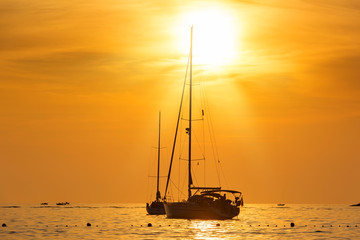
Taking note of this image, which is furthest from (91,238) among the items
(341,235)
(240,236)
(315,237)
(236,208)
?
(236,208)

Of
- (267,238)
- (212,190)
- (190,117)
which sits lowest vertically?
(267,238)

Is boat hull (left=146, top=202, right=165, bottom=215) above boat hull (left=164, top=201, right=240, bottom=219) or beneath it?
above

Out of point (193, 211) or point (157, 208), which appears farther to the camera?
point (157, 208)

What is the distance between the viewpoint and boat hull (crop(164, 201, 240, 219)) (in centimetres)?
12162

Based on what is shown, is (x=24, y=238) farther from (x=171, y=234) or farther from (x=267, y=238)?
(x=267, y=238)

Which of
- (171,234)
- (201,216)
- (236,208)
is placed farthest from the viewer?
(236,208)

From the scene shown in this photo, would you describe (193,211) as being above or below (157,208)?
below

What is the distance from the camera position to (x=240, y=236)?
9725cm

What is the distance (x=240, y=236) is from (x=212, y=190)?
3030 centimetres

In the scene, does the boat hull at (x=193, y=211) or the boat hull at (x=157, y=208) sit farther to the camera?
the boat hull at (x=157, y=208)

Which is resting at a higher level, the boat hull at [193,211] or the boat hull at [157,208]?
the boat hull at [157,208]

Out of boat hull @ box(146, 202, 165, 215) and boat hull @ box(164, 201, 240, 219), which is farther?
boat hull @ box(146, 202, 165, 215)

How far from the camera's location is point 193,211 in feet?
399

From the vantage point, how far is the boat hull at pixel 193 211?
122 metres
